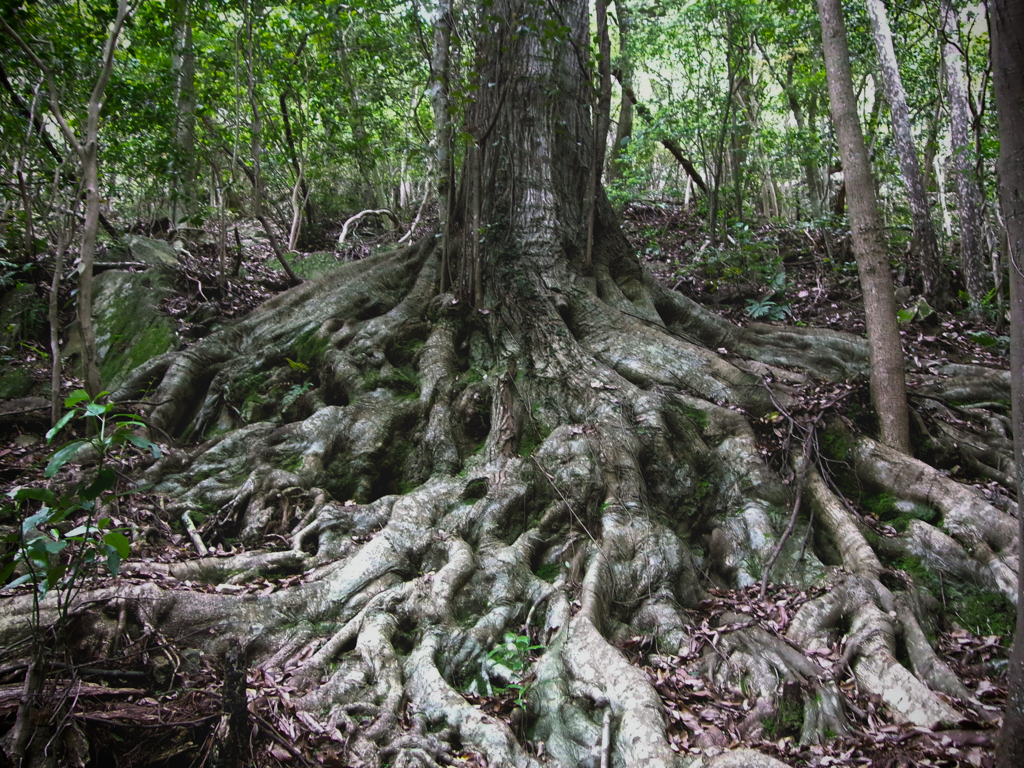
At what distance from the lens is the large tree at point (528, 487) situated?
3.02 metres

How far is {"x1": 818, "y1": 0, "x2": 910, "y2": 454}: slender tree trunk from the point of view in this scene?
4559 millimetres

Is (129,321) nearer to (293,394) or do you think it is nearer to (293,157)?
(293,394)

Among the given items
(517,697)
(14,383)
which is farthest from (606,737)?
(14,383)

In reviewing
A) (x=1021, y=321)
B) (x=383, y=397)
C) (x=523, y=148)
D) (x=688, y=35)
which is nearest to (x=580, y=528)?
(x=383, y=397)

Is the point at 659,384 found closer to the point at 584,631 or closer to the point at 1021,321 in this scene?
the point at 584,631

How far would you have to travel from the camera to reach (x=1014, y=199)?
199 centimetres

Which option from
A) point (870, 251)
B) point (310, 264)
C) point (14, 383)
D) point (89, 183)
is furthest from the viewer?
point (310, 264)

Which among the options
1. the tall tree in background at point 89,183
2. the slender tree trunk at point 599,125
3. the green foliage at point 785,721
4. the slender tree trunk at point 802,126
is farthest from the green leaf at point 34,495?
the slender tree trunk at point 802,126

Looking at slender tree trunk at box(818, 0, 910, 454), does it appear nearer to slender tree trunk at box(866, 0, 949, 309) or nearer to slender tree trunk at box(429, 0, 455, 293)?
slender tree trunk at box(429, 0, 455, 293)

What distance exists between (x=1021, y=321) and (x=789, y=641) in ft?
6.83

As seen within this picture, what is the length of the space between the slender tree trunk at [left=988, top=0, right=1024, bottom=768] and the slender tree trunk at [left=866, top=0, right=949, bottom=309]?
7540mm

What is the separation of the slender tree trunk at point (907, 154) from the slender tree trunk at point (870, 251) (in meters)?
4.70

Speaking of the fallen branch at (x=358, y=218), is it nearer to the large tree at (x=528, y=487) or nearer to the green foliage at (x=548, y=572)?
the large tree at (x=528, y=487)

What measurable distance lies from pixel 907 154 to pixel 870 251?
5.21 metres
